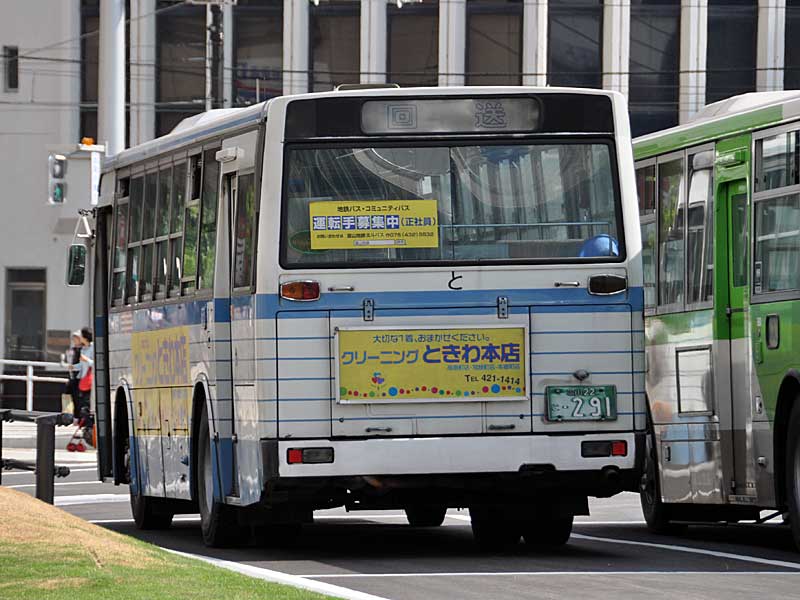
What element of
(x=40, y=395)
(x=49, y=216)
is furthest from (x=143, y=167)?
(x=49, y=216)

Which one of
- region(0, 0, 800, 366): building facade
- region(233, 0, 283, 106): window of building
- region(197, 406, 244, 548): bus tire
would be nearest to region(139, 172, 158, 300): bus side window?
region(197, 406, 244, 548): bus tire

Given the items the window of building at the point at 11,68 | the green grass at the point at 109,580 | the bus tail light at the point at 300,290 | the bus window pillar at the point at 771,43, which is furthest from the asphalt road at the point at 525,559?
the window of building at the point at 11,68

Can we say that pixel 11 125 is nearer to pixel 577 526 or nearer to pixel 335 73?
pixel 335 73

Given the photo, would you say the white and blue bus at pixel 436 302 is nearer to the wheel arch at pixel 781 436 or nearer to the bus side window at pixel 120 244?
the wheel arch at pixel 781 436

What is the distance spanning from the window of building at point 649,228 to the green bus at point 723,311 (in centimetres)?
1

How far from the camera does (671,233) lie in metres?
17.0

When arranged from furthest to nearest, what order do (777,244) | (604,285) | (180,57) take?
(180,57) < (777,244) < (604,285)

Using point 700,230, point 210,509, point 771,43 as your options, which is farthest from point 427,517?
point 771,43

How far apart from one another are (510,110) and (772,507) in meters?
3.33

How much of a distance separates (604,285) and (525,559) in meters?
1.94

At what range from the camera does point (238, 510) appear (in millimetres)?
15664

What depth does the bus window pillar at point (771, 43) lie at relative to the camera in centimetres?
4781

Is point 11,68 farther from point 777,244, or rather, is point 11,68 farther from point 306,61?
point 777,244

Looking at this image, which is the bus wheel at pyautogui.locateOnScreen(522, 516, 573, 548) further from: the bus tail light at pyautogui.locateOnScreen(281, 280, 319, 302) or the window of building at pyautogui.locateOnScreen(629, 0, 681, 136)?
the window of building at pyautogui.locateOnScreen(629, 0, 681, 136)
